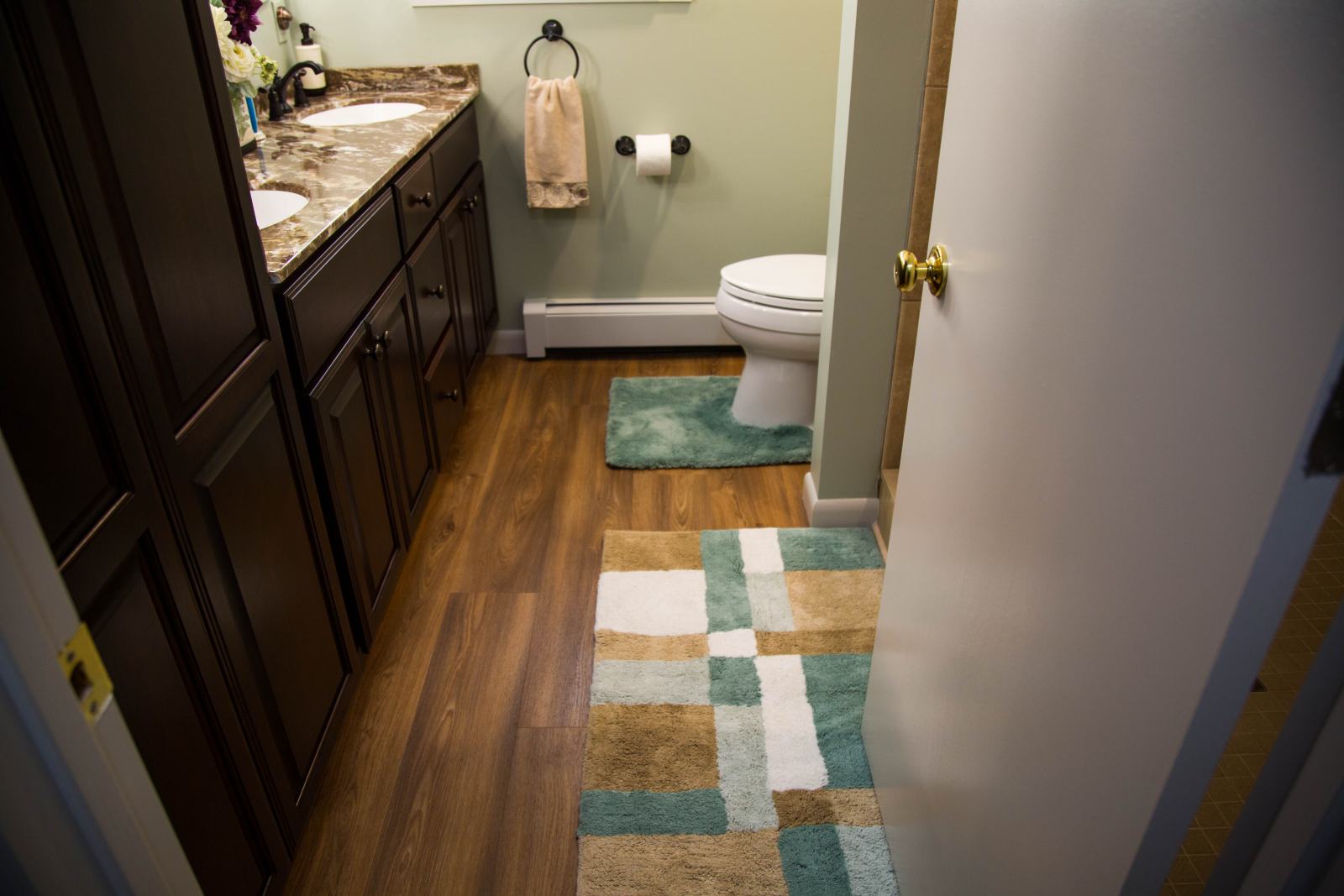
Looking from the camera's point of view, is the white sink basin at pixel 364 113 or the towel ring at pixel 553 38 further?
the towel ring at pixel 553 38

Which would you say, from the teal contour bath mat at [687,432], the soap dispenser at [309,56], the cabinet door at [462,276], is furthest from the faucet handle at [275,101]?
the teal contour bath mat at [687,432]

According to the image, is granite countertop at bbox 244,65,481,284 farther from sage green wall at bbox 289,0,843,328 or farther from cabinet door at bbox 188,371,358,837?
cabinet door at bbox 188,371,358,837

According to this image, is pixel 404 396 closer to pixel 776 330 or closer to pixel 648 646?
pixel 648 646

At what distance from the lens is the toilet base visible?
2561 millimetres

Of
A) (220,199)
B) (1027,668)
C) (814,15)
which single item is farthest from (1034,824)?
(814,15)

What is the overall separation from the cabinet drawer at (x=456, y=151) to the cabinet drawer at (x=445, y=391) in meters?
0.41

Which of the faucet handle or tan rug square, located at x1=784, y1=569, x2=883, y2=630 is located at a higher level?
the faucet handle

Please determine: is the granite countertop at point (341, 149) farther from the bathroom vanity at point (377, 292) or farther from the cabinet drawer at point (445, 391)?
the cabinet drawer at point (445, 391)

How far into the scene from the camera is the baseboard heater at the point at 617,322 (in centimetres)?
310

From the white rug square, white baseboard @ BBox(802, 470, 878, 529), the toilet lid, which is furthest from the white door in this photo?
the toilet lid

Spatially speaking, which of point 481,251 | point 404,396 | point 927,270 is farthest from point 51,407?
point 481,251

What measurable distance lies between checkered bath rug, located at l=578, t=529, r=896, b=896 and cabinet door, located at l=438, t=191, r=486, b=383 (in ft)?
2.70

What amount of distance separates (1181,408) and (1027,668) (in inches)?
14.7

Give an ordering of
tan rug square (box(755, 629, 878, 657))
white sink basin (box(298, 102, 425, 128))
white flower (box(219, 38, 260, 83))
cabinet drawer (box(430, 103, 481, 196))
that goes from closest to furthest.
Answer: tan rug square (box(755, 629, 878, 657))
white flower (box(219, 38, 260, 83))
cabinet drawer (box(430, 103, 481, 196))
white sink basin (box(298, 102, 425, 128))
